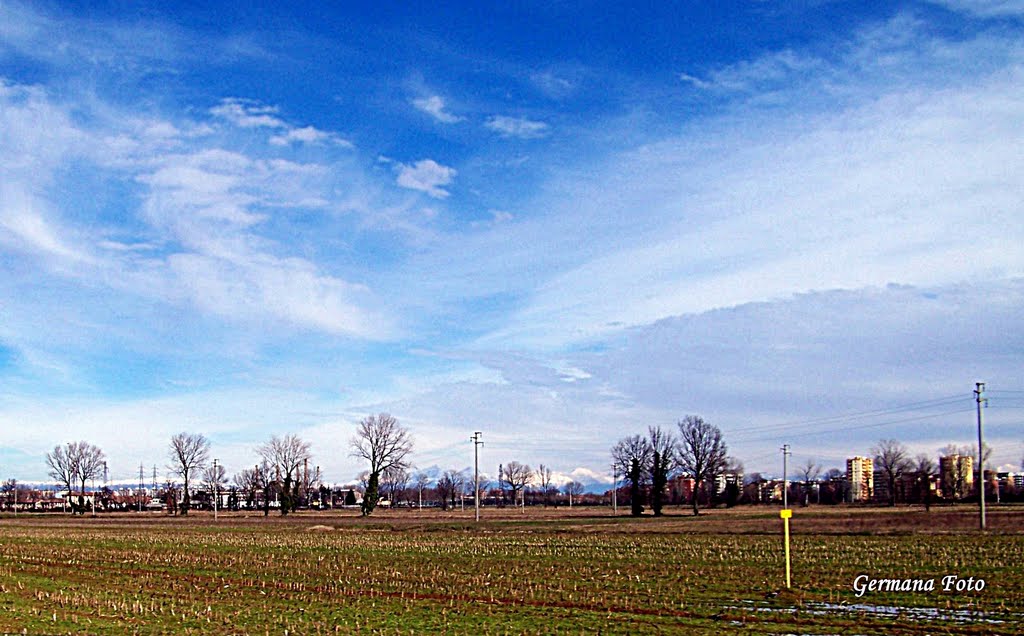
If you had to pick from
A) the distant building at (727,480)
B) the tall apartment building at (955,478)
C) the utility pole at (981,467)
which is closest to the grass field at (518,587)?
the utility pole at (981,467)

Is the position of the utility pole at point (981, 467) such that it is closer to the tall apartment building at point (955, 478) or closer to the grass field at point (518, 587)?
the grass field at point (518, 587)

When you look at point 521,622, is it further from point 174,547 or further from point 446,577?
point 174,547

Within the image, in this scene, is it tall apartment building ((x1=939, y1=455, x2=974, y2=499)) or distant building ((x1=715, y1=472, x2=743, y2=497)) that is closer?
distant building ((x1=715, y1=472, x2=743, y2=497))

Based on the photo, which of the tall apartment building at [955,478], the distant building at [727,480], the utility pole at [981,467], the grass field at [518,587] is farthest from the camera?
the tall apartment building at [955,478]

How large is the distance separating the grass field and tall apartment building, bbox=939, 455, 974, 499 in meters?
119

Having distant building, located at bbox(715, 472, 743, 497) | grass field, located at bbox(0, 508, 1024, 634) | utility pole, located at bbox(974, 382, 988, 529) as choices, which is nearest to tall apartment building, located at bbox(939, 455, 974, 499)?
distant building, located at bbox(715, 472, 743, 497)

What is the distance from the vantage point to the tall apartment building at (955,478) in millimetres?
156150

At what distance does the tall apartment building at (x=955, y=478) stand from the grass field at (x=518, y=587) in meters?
119

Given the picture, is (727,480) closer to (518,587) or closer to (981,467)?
(981,467)

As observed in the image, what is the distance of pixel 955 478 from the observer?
533 ft

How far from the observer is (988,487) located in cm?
17612

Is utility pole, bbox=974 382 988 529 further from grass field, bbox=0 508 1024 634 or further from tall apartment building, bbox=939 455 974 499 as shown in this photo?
tall apartment building, bbox=939 455 974 499

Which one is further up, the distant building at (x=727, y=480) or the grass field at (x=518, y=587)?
the grass field at (x=518, y=587)

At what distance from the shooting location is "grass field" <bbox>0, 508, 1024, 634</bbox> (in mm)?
20547
